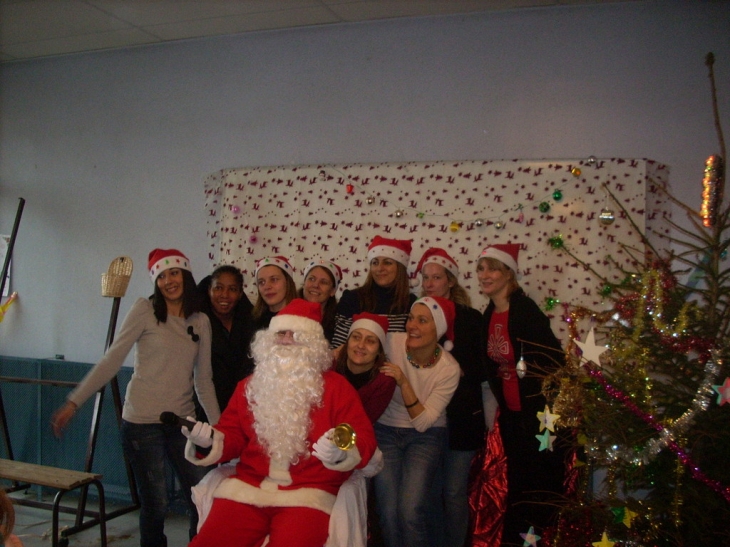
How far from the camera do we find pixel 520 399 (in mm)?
3457

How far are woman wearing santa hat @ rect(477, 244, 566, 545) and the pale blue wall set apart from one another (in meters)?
1.24

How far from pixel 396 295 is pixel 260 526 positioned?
5.24ft

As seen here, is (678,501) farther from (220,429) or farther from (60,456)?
(60,456)

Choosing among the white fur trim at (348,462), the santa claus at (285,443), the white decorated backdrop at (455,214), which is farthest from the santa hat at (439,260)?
the white fur trim at (348,462)

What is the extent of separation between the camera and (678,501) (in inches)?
90.2

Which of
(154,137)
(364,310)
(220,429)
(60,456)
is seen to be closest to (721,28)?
(364,310)

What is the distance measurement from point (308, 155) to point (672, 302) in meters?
3.03

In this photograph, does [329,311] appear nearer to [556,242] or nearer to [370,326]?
[370,326]

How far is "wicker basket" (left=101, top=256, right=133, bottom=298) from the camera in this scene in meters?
4.34

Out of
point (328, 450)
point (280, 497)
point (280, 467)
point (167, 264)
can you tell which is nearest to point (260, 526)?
point (280, 497)

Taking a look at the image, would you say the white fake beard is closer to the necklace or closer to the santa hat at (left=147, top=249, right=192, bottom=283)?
the necklace

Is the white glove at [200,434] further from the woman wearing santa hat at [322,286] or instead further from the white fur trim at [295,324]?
the woman wearing santa hat at [322,286]

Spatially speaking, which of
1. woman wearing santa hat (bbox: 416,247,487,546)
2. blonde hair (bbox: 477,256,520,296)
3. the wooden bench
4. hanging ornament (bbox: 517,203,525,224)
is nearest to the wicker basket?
the wooden bench

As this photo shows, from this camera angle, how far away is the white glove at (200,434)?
8.44 ft
